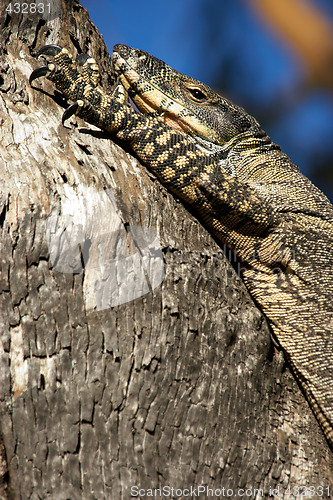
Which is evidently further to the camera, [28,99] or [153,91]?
[153,91]

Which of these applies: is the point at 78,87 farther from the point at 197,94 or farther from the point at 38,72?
the point at 197,94

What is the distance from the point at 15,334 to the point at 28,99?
6.06 ft

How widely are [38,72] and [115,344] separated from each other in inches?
89.9

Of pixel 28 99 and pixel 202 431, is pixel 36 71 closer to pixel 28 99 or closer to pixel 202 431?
pixel 28 99

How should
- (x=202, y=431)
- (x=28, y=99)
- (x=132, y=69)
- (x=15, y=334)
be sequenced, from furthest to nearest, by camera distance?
(x=132, y=69)
(x=28, y=99)
(x=202, y=431)
(x=15, y=334)

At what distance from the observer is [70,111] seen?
3.37 m

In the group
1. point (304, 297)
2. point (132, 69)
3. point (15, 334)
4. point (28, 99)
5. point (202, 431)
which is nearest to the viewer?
point (15, 334)

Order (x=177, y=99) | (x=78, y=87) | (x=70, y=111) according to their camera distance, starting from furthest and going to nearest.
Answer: (x=177, y=99) < (x=78, y=87) < (x=70, y=111)

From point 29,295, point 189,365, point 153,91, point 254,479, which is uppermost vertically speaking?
point 153,91

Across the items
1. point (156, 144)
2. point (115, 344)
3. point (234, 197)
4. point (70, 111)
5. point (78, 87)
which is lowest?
point (115, 344)

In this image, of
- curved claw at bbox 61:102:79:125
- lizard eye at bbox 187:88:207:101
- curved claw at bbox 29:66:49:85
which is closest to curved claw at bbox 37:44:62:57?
curved claw at bbox 29:66:49:85

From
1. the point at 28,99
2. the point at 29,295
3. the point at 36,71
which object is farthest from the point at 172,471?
A: the point at 36,71

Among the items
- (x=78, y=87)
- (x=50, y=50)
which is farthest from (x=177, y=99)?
(x=50, y=50)

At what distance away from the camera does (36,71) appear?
343 centimetres
